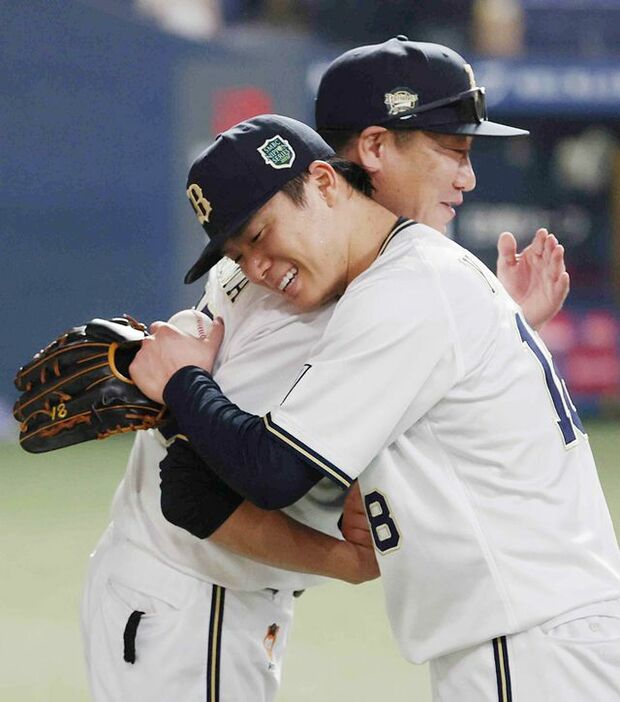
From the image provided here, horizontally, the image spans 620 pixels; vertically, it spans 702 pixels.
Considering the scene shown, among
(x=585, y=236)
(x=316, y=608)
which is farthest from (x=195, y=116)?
(x=316, y=608)

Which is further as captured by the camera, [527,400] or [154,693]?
[154,693]

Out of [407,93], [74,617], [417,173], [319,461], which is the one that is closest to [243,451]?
[319,461]

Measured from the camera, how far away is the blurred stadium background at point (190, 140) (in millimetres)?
11141

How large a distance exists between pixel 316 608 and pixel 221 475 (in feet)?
12.5

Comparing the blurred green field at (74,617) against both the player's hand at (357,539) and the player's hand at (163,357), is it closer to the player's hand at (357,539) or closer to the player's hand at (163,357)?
the player's hand at (357,539)

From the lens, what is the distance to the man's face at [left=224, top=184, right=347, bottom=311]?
2.80m

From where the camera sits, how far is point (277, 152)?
9.27 ft

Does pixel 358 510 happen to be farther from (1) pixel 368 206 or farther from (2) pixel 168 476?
(1) pixel 368 206

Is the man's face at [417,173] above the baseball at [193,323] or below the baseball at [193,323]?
above

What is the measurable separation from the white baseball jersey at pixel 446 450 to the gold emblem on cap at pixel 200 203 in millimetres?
392

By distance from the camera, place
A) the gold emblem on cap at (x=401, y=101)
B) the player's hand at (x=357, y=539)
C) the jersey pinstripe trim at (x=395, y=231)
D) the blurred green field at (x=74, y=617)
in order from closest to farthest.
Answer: the jersey pinstripe trim at (x=395, y=231) → the player's hand at (x=357, y=539) → the gold emblem on cap at (x=401, y=101) → the blurred green field at (x=74, y=617)

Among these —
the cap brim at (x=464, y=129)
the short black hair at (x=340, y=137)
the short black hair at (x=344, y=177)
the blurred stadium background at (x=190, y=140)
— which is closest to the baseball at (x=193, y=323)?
the short black hair at (x=344, y=177)

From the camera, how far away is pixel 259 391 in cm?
295

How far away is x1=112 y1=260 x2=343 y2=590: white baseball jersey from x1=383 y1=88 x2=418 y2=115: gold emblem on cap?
536 mm
